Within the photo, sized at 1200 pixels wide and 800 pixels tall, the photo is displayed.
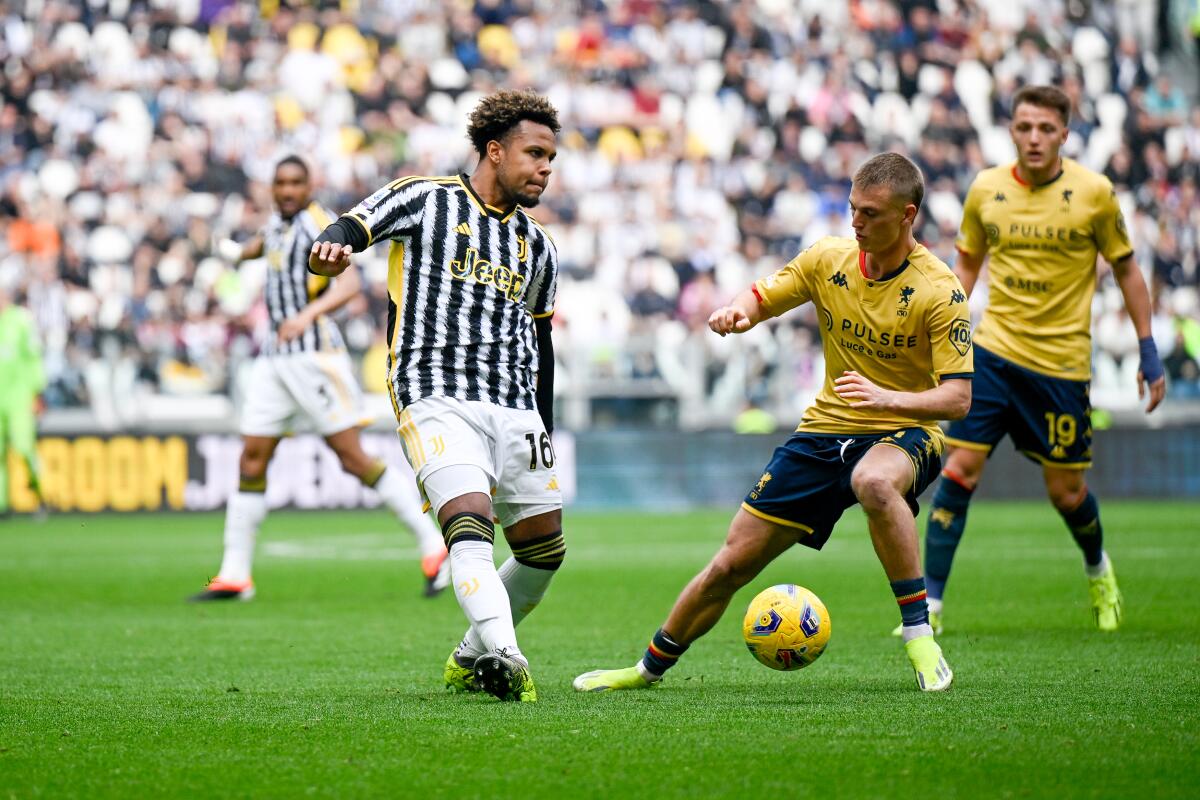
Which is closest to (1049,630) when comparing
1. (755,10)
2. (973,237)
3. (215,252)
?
(973,237)

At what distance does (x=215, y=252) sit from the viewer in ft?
75.4

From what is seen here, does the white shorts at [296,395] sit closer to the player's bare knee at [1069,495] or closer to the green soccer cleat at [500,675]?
the player's bare knee at [1069,495]

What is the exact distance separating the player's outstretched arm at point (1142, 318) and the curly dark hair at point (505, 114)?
342 centimetres

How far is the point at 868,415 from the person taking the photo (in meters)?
6.44

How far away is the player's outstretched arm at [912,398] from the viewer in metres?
5.80

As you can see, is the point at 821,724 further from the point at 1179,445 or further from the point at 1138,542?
the point at 1179,445

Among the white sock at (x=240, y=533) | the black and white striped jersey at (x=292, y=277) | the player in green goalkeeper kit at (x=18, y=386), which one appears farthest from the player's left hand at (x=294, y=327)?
the player in green goalkeeper kit at (x=18, y=386)

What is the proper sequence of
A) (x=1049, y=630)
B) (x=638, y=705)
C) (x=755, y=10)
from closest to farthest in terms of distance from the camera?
(x=638, y=705) → (x=1049, y=630) → (x=755, y=10)

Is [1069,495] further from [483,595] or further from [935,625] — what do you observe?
[483,595]

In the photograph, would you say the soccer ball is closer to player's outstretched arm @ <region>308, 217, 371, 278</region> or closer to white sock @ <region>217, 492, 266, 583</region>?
player's outstretched arm @ <region>308, 217, 371, 278</region>

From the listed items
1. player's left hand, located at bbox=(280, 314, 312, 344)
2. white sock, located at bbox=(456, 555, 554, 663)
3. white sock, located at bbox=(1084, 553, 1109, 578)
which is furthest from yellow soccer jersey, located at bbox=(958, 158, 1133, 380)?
player's left hand, located at bbox=(280, 314, 312, 344)

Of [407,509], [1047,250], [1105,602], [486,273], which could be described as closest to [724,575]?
[486,273]

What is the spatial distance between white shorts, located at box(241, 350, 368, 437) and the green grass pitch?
1109 millimetres

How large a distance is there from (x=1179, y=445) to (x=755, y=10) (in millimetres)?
11559
